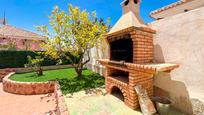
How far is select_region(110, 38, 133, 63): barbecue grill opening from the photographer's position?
5891mm

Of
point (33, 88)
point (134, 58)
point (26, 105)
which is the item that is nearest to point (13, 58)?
point (33, 88)

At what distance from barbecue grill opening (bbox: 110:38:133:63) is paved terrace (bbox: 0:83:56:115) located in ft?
13.4

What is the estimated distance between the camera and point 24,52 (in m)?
15.0

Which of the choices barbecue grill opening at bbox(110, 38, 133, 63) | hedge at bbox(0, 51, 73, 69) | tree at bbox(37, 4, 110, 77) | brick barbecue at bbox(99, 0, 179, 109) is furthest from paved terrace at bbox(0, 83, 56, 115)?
hedge at bbox(0, 51, 73, 69)

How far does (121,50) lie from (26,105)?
5.83 m

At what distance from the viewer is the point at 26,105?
22.1 ft

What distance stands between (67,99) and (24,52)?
472 inches

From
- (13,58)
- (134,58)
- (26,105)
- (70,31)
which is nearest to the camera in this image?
(134,58)

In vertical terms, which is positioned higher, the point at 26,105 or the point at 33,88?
the point at 33,88

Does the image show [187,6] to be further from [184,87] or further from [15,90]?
[15,90]

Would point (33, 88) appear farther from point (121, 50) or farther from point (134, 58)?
point (134, 58)

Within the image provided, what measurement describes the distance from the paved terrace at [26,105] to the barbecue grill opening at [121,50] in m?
4.09

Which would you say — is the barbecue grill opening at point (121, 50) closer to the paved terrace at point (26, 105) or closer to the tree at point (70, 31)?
the tree at point (70, 31)

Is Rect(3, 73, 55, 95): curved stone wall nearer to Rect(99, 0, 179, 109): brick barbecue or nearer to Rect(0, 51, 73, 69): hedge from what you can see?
Rect(99, 0, 179, 109): brick barbecue
